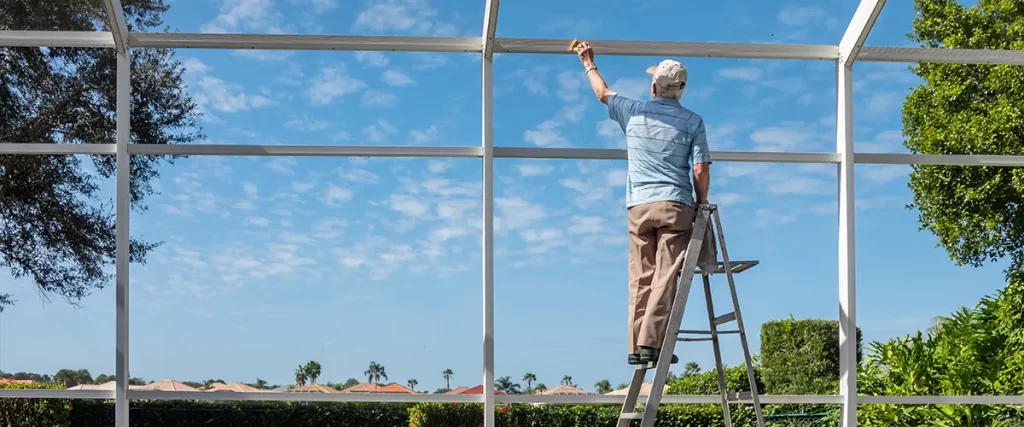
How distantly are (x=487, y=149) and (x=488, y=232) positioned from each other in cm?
38

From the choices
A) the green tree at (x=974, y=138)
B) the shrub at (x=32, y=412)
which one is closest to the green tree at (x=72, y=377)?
the shrub at (x=32, y=412)

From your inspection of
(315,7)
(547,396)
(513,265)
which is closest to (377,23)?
(315,7)

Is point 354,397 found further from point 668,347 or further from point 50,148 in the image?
point 50,148

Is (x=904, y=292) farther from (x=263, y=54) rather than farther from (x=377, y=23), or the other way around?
(x=263, y=54)

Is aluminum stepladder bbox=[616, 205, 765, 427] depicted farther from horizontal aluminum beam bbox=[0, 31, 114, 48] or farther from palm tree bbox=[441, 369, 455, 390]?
horizontal aluminum beam bbox=[0, 31, 114, 48]

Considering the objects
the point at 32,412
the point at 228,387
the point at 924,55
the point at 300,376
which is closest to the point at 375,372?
the point at 300,376

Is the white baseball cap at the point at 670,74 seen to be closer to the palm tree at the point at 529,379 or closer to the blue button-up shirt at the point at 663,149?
the blue button-up shirt at the point at 663,149

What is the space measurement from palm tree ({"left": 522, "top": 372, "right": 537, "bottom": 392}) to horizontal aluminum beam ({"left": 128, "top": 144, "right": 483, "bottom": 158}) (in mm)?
1681

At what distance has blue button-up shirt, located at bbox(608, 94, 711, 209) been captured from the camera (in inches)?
163

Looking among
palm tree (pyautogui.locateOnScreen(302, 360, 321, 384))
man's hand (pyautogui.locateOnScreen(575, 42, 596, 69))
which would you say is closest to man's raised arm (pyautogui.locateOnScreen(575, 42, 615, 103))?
man's hand (pyautogui.locateOnScreen(575, 42, 596, 69))

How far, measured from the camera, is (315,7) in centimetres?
757

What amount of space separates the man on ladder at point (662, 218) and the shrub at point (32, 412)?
148 inches

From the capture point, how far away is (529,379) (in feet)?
19.4

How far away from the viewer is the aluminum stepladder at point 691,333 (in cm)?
389
